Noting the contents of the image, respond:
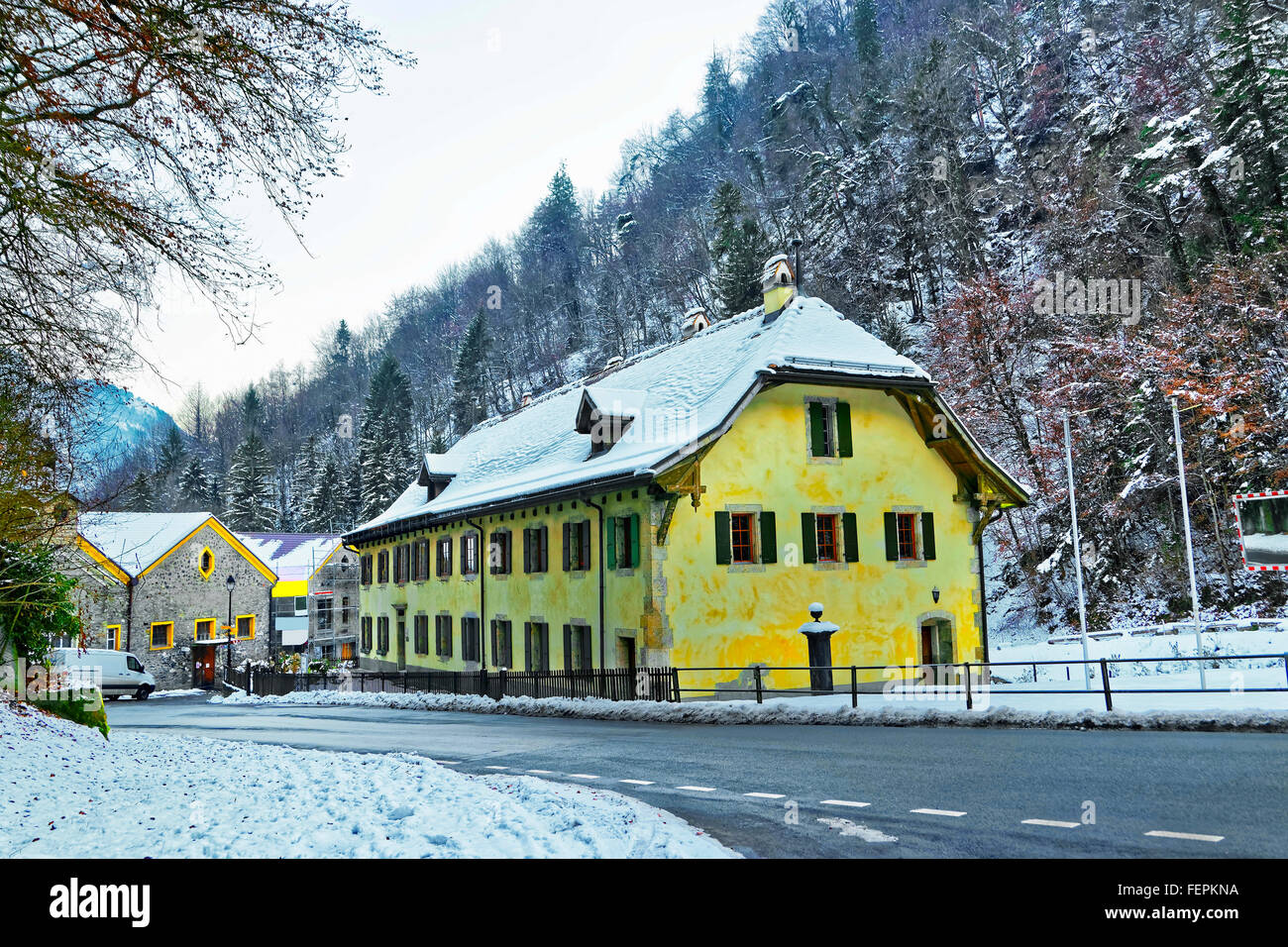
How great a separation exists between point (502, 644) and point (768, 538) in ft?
37.2

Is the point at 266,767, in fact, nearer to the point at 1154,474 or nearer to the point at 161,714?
the point at 161,714

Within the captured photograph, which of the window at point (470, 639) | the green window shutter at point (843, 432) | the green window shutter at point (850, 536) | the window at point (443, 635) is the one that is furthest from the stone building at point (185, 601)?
the green window shutter at point (843, 432)

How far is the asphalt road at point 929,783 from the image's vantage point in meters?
6.95

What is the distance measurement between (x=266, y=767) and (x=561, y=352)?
76496 millimetres

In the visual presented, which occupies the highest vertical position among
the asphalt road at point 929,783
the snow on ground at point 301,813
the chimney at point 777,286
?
the chimney at point 777,286

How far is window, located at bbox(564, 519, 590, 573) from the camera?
25619mm

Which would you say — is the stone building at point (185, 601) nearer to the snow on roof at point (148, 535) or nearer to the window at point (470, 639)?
the snow on roof at point (148, 535)

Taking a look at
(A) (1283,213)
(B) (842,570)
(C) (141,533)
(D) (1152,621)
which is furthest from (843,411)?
(C) (141,533)

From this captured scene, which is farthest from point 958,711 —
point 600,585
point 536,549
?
point 536,549

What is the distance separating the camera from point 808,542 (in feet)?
78.3

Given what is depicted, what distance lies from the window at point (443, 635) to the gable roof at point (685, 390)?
408 cm

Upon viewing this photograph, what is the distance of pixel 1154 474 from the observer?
31.9 meters

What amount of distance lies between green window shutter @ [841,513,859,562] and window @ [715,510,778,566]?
2111 millimetres

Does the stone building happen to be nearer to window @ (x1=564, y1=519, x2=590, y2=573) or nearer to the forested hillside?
the forested hillside
